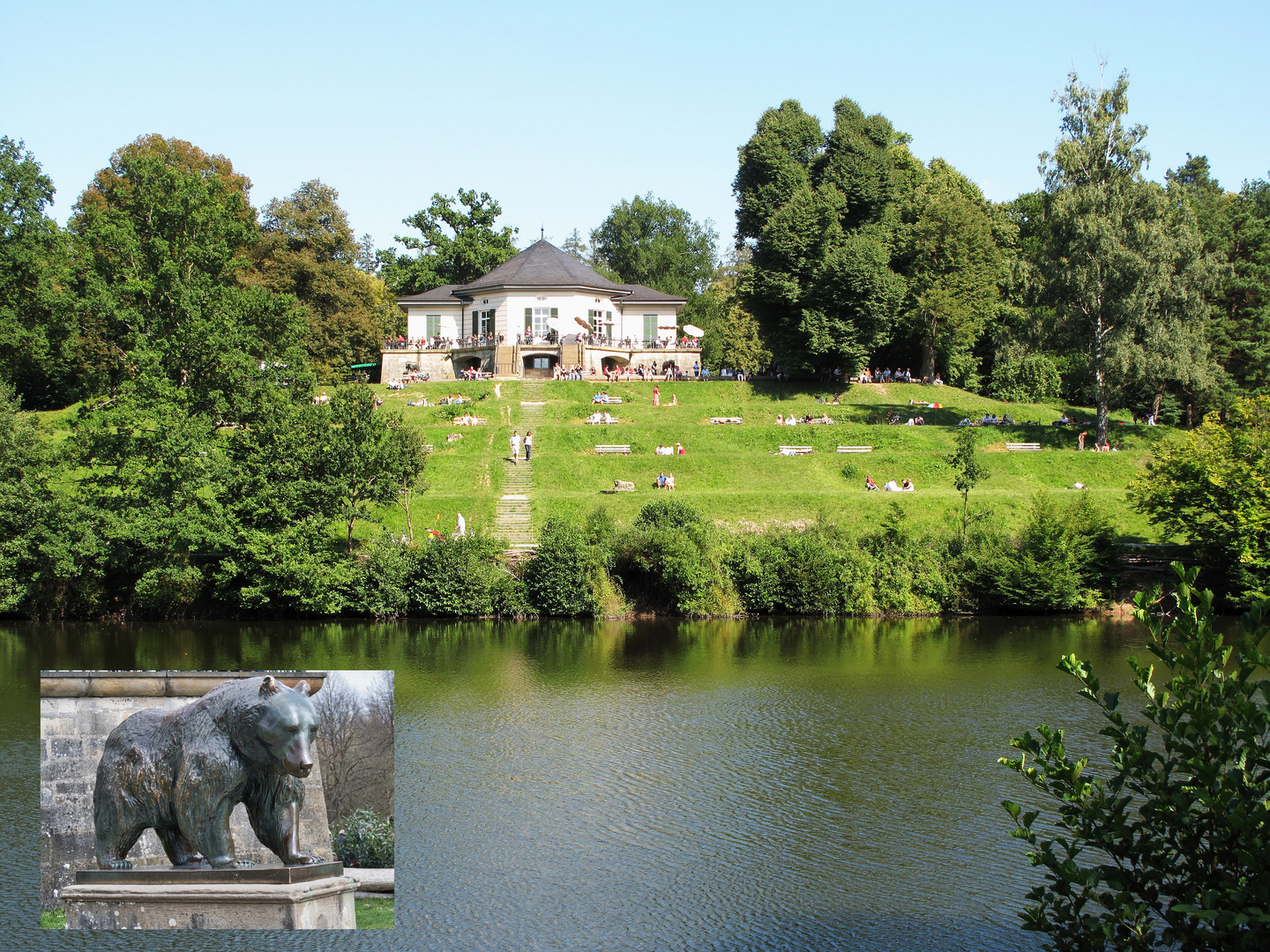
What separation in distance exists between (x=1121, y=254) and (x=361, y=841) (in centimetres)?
4137

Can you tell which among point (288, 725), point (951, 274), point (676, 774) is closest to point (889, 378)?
point (951, 274)

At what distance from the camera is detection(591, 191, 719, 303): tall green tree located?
8756cm

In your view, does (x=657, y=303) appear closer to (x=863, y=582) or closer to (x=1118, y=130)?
(x=1118, y=130)

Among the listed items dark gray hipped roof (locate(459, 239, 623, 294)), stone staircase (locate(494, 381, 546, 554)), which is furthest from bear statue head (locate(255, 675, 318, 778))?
dark gray hipped roof (locate(459, 239, 623, 294))

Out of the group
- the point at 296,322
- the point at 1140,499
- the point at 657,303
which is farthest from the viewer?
the point at 657,303

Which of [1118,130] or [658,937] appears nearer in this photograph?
[658,937]

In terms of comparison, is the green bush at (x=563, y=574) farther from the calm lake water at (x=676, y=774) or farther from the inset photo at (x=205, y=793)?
the inset photo at (x=205, y=793)

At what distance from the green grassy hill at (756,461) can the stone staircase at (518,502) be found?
0.33 metres

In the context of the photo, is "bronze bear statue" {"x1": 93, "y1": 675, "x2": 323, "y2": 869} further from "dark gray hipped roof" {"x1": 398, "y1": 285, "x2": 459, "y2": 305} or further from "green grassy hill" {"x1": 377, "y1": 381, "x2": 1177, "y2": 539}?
"dark gray hipped roof" {"x1": 398, "y1": 285, "x2": 459, "y2": 305}

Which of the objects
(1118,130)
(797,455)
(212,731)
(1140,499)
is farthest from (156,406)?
(1118,130)

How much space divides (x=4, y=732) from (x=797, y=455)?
32.1 m

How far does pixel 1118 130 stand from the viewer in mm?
45375

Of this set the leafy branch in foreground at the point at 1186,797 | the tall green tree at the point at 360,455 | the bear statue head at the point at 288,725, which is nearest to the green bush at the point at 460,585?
Result: the tall green tree at the point at 360,455

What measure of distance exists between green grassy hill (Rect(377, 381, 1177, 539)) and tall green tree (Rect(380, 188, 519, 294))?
1939cm
